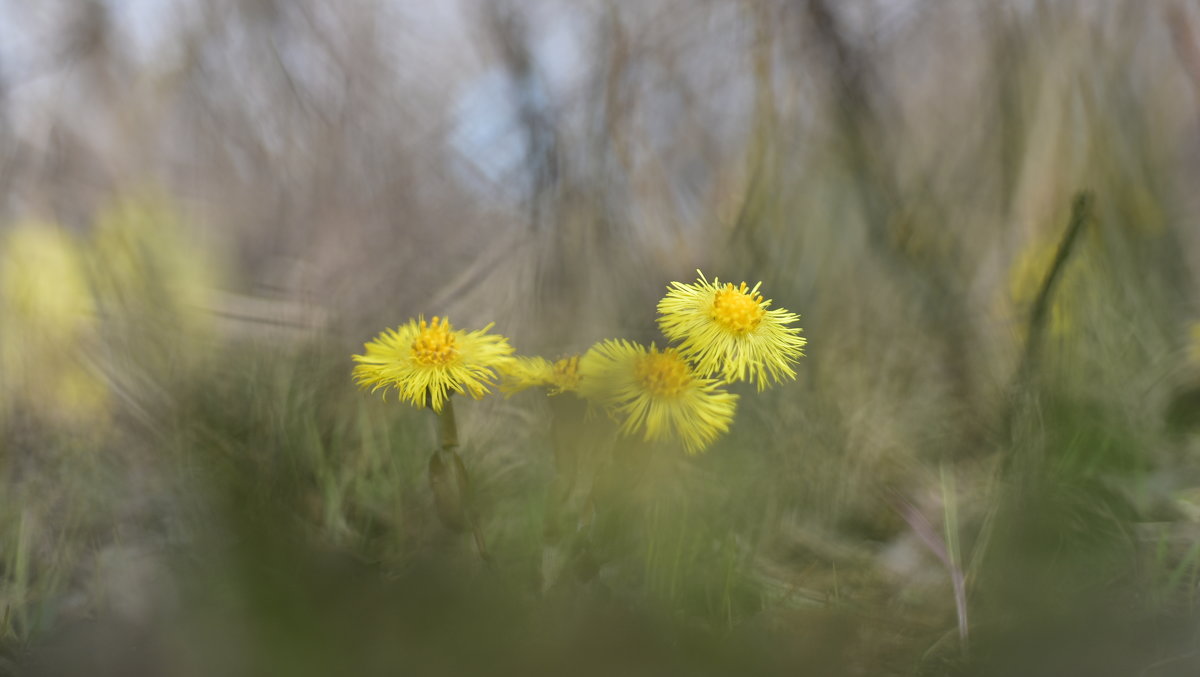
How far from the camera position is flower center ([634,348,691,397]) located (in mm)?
376

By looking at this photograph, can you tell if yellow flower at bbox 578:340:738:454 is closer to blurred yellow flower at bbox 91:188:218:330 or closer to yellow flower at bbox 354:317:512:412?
yellow flower at bbox 354:317:512:412

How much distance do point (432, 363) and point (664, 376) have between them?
0.15 meters

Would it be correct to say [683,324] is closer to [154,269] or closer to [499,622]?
[499,622]

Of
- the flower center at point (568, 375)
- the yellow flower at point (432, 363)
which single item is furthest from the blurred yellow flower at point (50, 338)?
the flower center at point (568, 375)

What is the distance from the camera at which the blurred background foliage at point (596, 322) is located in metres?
0.40

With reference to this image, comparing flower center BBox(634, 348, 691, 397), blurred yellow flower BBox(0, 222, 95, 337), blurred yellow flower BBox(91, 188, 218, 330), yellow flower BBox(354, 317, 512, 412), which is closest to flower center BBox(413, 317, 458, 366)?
yellow flower BBox(354, 317, 512, 412)

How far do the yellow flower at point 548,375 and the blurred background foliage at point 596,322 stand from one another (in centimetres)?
2

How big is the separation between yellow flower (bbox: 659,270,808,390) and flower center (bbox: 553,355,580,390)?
0.19ft

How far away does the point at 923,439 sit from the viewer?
1.92ft

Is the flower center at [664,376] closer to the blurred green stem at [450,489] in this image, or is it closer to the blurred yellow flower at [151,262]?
the blurred green stem at [450,489]

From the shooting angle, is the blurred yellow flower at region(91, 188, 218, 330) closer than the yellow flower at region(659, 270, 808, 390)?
No

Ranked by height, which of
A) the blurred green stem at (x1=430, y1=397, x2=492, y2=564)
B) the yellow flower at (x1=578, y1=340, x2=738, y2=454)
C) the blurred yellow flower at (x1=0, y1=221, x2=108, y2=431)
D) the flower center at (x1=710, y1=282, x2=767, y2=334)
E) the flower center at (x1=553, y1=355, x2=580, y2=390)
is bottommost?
the blurred green stem at (x1=430, y1=397, x2=492, y2=564)

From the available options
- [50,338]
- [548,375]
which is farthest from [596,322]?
[50,338]

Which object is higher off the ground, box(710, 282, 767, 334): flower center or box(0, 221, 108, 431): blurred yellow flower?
box(0, 221, 108, 431): blurred yellow flower
